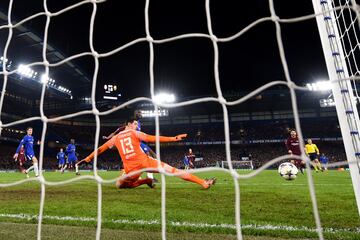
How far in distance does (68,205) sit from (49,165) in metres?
24.9

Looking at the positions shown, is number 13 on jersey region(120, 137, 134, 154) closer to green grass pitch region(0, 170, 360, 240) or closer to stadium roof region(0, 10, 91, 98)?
green grass pitch region(0, 170, 360, 240)

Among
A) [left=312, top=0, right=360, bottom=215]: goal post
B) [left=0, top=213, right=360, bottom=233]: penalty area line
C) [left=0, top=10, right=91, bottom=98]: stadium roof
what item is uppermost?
[left=0, top=10, right=91, bottom=98]: stadium roof

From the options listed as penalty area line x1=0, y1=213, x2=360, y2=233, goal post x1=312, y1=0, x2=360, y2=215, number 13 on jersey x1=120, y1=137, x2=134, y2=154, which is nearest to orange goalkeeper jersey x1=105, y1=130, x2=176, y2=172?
number 13 on jersey x1=120, y1=137, x2=134, y2=154

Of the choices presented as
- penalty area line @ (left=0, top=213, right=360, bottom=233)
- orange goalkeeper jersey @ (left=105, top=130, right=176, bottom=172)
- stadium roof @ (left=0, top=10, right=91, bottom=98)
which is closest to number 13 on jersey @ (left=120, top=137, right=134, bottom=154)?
orange goalkeeper jersey @ (left=105, top=130, right=176, bottom=172)

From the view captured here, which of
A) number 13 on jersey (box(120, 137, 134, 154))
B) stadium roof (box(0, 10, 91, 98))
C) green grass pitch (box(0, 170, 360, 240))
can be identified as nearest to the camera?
green grass pitch (box(0, 170, 360, 240))

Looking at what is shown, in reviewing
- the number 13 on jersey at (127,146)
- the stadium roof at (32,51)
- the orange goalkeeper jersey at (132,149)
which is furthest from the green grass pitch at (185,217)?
the stadium roof at (32,51)

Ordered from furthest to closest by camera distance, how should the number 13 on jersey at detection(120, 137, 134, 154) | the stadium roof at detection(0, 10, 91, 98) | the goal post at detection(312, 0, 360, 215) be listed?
1. the stadium roof at detection(0, 10, 91, 98)
2. the number 13 on jersey at detection(120, 137, 134, 154)
3. the goal post at detection(312, 0, 360, 215)

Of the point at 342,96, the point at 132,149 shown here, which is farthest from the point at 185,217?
the point at 342,96

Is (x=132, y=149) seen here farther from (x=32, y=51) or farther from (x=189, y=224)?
(x=32, y=51)

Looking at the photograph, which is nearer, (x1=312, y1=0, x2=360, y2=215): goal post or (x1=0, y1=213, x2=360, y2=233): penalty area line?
(x1=312, y1=0, x2=360, y2=215): goal post

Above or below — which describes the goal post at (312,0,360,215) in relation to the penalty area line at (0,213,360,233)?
above

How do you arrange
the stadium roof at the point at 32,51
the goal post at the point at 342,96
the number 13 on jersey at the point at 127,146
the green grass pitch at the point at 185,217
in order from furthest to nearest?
the stadium roof at the point at 32,51 < the number 13 on jersey at the point at 127,146 < the green grass pitch at the point at 185,217 < the goal post at the point at 342,96

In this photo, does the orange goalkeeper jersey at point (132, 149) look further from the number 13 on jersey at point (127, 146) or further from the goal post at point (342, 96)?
the goal post at point (342, 96)

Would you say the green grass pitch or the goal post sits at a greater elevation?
the goal post
